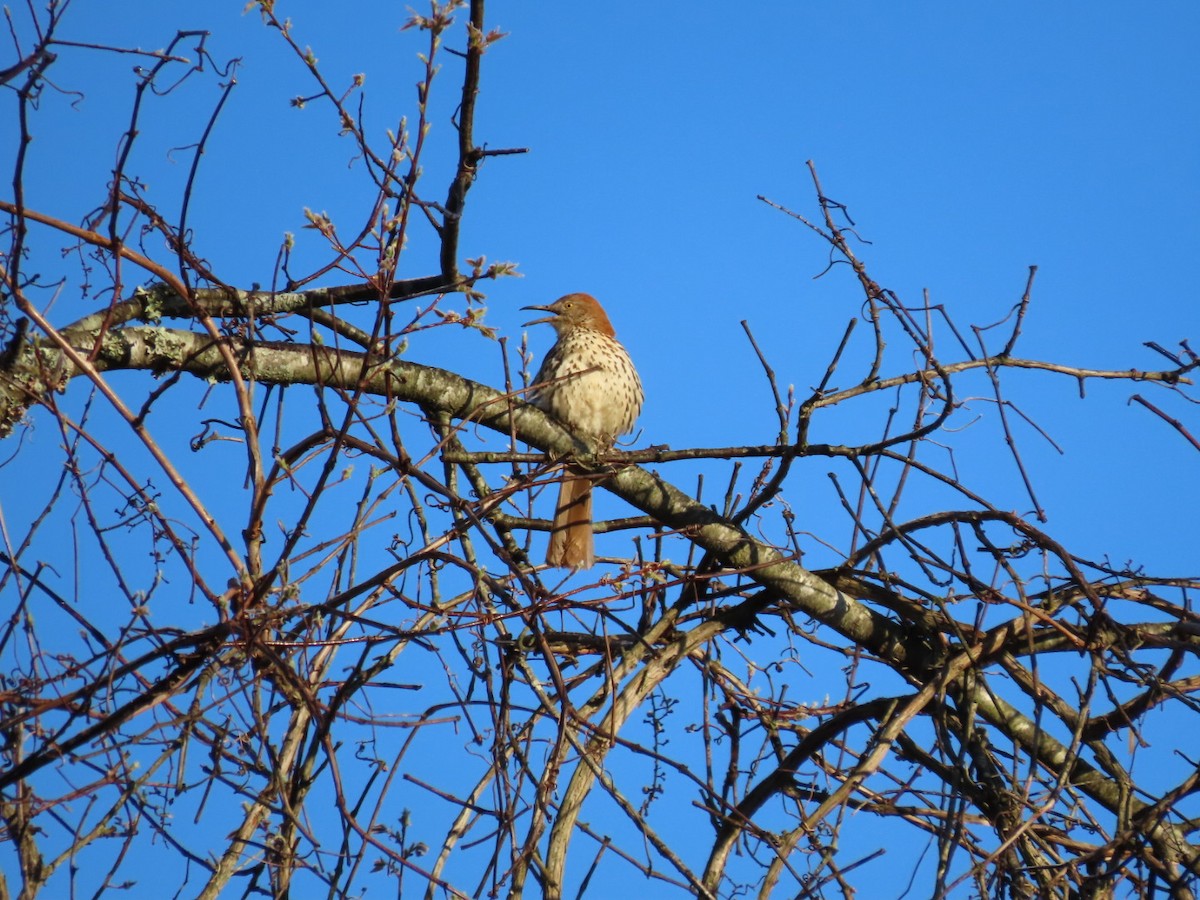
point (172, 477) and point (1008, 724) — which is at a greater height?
point (1008, 724)

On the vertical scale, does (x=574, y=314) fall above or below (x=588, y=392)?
above

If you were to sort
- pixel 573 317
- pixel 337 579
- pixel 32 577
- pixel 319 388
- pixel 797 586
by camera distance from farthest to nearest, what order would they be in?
pixel 573 317
pixel 797 586
pixel 337 579
pixel 32 577
pixel 319 388

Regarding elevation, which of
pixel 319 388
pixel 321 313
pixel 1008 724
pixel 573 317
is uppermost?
pixel 573 317

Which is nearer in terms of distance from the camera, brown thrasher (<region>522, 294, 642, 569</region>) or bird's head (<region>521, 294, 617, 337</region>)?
brown thrasher (<region>522, 294, 642, 569</region>)

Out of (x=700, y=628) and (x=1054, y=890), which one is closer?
(x=1054, y=890)

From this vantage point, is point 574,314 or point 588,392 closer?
point 588,392

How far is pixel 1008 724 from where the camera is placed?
126 inches

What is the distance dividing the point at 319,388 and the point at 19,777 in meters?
0.80

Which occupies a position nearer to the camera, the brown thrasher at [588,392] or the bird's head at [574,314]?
the brown thrasher at [588,392]

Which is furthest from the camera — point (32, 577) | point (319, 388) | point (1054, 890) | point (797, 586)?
point (797, 586)

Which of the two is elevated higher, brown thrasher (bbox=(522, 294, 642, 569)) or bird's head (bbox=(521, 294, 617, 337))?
bird's head (bbox=(521, 294, 617, 337))

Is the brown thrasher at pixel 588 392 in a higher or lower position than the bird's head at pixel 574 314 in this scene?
lower

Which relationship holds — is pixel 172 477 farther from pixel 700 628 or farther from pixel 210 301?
pixel 700 628

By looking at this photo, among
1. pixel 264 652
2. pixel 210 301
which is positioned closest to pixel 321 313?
pixel 210 301
